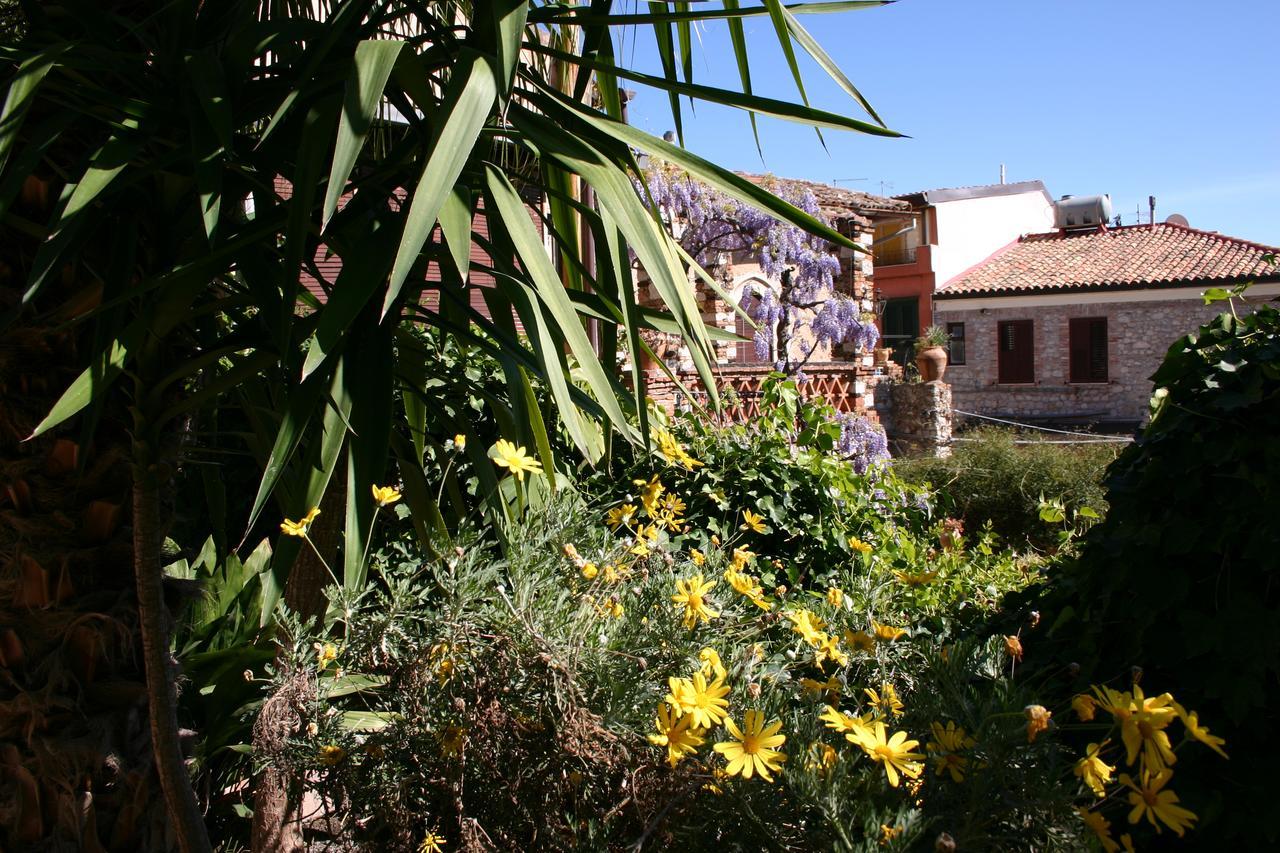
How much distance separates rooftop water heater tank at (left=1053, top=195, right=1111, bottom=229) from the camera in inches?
1017

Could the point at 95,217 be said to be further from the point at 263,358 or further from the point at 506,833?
the point at 506,833

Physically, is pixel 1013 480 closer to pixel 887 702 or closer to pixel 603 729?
pixel 887 702

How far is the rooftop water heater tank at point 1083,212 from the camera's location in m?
25.8

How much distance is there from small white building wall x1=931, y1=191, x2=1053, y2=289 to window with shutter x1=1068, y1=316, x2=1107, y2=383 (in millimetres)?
3511

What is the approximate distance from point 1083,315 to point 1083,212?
5.60m

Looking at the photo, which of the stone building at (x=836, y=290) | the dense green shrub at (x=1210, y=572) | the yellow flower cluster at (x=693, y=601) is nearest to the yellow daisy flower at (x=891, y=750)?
the yellow flower cluster at (x=693, y=601)

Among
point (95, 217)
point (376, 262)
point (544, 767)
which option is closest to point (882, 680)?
point (544, 767)

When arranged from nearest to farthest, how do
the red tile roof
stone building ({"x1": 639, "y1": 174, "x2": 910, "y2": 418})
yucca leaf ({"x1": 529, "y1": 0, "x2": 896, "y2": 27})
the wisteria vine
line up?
yucca leaf ({"x1": 529, "y1": 0, "x2": 896, "y2": 27})
stone building ({"x1": 639, "y1": 174, "x2": 910, "y2": 418})
the wisteria vine
the red tile roof

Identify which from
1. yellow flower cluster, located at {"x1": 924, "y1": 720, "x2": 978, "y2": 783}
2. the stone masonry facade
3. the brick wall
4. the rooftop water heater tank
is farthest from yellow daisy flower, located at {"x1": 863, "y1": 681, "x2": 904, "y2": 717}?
the rooftop water heater tank

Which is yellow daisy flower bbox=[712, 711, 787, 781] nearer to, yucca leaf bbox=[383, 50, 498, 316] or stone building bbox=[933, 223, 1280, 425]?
yucca leaf bbox=[383, 50, 498, 316]

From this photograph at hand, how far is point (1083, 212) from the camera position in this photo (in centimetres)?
2634

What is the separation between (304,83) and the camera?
1396 millimetres

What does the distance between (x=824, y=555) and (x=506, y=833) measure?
2.23 m

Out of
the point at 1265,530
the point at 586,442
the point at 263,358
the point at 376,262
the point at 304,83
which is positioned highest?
the point at 304,83
